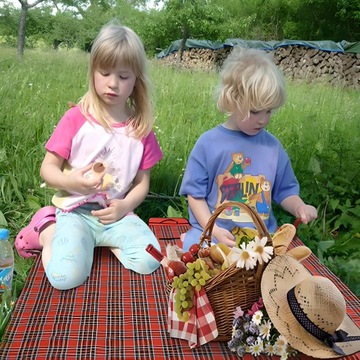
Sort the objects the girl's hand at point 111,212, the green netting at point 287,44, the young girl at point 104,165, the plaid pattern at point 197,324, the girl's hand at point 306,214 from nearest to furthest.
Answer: the plaid pattern at point 197,324 → the girl's hand at point 306,214 → the young girl at point 104,165 → the girl's hand at point 111,212 → the green netting at point 287,44

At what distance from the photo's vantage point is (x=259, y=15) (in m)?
26.2

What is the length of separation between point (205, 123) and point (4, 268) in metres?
2.52

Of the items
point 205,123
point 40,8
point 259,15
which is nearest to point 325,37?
point 259,15

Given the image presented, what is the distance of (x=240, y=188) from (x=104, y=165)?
0.68 metres

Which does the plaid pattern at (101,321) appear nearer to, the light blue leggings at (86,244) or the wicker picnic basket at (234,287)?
the light blue leggings at (86,244)

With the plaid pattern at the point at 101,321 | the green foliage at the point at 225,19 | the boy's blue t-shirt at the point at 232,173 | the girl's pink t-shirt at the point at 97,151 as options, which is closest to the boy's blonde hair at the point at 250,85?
the boy's blue t-shirt at the point at 232,173

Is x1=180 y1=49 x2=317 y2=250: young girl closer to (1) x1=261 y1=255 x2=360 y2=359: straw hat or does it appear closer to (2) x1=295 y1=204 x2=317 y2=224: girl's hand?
(2) x1=295 y1=204 x2=317 y2=224: girl's hand

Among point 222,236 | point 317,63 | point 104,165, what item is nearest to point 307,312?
point 222,236

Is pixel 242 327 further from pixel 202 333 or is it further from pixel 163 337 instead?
pixel 163 337

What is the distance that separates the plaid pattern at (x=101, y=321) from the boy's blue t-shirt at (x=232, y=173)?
451mm

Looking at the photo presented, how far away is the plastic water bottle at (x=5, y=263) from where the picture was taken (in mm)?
2168

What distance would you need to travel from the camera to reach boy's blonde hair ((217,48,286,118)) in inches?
86.7

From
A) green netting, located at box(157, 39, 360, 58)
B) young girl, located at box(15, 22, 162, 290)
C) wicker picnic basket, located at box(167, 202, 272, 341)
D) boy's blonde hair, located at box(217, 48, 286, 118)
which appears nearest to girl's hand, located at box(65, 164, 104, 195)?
young girl, located at box(15, 22, 162, 290)

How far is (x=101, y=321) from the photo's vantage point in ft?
6.40
